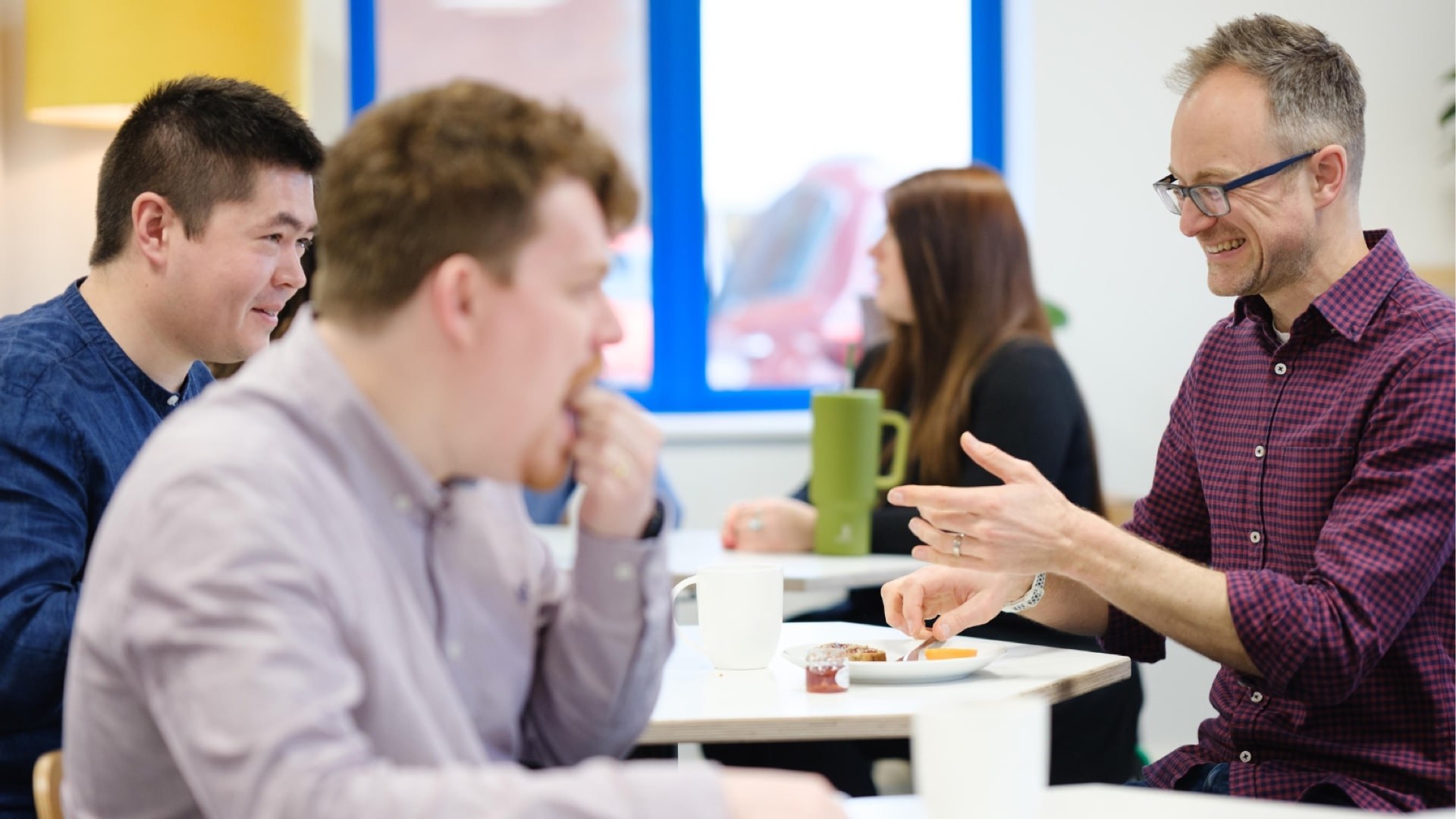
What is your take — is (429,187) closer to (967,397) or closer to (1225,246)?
(1225,246)

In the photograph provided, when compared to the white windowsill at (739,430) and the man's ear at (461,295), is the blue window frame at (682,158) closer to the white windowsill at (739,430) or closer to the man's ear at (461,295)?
the white windowsill at (739,430)

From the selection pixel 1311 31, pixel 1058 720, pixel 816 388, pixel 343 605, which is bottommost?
pixel 1058 720

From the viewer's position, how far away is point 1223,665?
1.76 meters

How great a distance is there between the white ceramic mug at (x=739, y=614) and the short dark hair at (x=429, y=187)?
2.34 ft

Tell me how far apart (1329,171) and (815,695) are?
2.99ft

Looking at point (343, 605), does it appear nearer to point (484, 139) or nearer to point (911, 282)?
Answer: point (484, 139)

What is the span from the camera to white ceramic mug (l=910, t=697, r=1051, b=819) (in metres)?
0.98

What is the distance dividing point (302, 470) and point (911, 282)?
7.05 ft

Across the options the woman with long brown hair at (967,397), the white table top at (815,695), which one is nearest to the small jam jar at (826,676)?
the white table top at (815,695)

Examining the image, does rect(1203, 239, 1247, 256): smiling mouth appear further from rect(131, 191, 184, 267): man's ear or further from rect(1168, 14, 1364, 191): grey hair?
rect(131, 191, 184, 267): man's ear

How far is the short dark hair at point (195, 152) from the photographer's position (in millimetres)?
1896

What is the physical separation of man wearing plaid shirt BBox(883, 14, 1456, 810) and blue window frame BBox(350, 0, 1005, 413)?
292 centimetres

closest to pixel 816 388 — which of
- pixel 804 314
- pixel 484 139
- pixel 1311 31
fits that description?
pixel 804 314

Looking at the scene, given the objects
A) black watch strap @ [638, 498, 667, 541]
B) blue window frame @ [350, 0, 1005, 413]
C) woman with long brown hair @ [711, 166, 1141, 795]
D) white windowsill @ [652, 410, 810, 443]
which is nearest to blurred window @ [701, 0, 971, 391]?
blue window frame @ [350, 0, 1005, 413]
